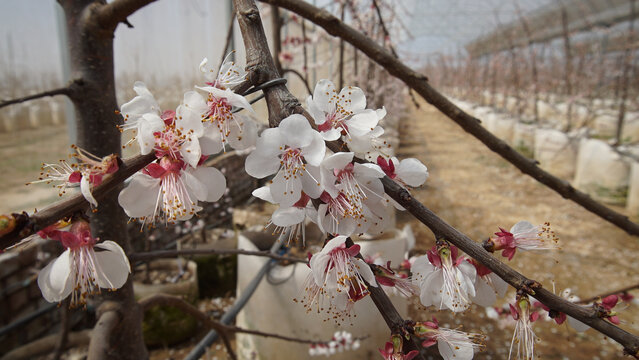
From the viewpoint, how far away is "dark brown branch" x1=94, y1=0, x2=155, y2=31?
69 centimetres

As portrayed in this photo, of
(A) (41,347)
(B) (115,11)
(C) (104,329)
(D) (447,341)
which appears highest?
(B) (115,11)

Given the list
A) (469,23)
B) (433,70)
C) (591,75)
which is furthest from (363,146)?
(433,70)

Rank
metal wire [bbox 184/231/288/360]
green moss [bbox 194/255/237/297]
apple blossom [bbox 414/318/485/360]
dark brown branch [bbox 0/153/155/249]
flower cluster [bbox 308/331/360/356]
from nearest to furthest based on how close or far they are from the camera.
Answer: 1. dark brown branch [bbox 0/153/155/249]
2. apple blossom [bbox 414/318/485/360]
3. metal wire [bbox 184/231/288/360]
4. flower cluster [bbox 308/331/360/356]
5. green moss [bbox 194/255/237/297]

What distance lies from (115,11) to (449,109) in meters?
0.69

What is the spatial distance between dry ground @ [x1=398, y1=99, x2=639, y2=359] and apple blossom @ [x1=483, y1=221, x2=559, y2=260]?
2.09 ft

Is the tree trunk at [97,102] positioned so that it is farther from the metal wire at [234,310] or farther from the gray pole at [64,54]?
the gray pole at [64,54]

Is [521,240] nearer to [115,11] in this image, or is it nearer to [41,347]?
[115,11]

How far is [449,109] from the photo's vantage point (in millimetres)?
721

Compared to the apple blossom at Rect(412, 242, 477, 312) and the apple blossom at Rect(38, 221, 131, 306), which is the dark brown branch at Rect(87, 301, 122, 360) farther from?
the apple blossom at Rect(412, 242, 477, 312)

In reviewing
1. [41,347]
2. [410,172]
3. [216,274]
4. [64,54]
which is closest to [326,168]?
[410,172]

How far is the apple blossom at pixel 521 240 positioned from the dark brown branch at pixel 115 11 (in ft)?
2.31

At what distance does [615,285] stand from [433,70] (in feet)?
79.7

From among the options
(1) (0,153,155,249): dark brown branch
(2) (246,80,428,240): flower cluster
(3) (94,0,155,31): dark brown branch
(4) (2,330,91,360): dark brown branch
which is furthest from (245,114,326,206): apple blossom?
(4) (2,330,91,360): dark brown branch

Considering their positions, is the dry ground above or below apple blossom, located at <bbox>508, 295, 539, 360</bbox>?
below
